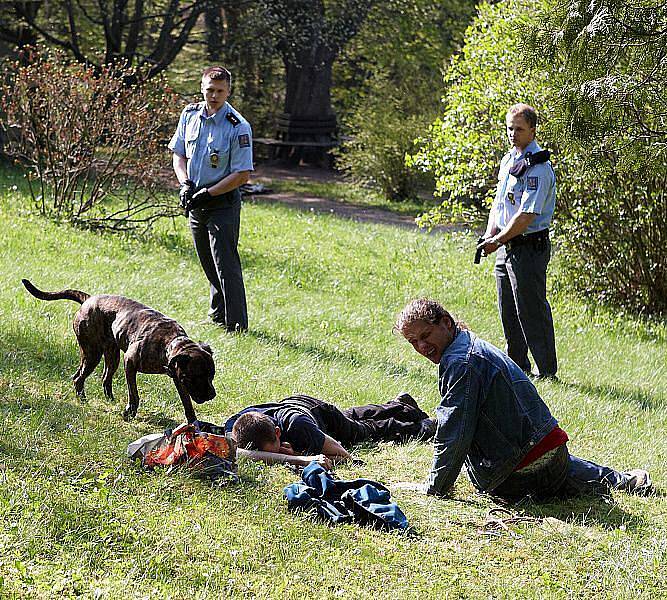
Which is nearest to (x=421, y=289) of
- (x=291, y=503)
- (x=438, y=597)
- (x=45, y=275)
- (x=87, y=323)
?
(x=45, y=275)

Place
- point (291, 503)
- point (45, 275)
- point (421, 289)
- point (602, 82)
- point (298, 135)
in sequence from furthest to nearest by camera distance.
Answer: point (298, 135)
point (421, 289)
point (45, 275)
point (602, 82)
point (291, 503)

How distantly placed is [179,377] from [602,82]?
147 inches

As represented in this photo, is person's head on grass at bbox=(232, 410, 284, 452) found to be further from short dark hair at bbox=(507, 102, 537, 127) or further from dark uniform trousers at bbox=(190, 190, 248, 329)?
short dark hair at bbox=(507, 102, 537, 127)

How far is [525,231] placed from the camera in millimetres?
7234

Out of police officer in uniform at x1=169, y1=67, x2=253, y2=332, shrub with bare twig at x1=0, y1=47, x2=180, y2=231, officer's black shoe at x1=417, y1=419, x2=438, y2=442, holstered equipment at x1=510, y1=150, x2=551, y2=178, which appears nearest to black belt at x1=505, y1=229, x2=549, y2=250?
holstered equipment at x1=510, y1=150, x2=551, y2=178

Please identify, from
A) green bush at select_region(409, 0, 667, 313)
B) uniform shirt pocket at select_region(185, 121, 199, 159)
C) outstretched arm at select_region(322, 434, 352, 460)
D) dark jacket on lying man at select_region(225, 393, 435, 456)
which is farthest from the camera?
uniform shirt pocket at select_region(185, 121, 199, 159)

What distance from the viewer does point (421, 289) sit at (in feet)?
37.4

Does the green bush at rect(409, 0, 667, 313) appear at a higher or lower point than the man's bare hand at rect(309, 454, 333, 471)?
higher

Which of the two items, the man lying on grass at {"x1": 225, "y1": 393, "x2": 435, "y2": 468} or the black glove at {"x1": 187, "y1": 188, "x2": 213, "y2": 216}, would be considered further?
the black glove at {"x1": 187, "y1": 188, "x2": 213, "y2": 216}

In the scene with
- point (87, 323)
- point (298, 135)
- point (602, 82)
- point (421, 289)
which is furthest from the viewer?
point (298, 135)

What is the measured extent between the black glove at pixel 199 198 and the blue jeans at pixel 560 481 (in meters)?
3.93

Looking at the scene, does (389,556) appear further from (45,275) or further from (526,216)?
(45,275)

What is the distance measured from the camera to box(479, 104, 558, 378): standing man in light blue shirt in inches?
281

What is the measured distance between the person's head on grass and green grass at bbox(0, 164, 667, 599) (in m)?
0.21
